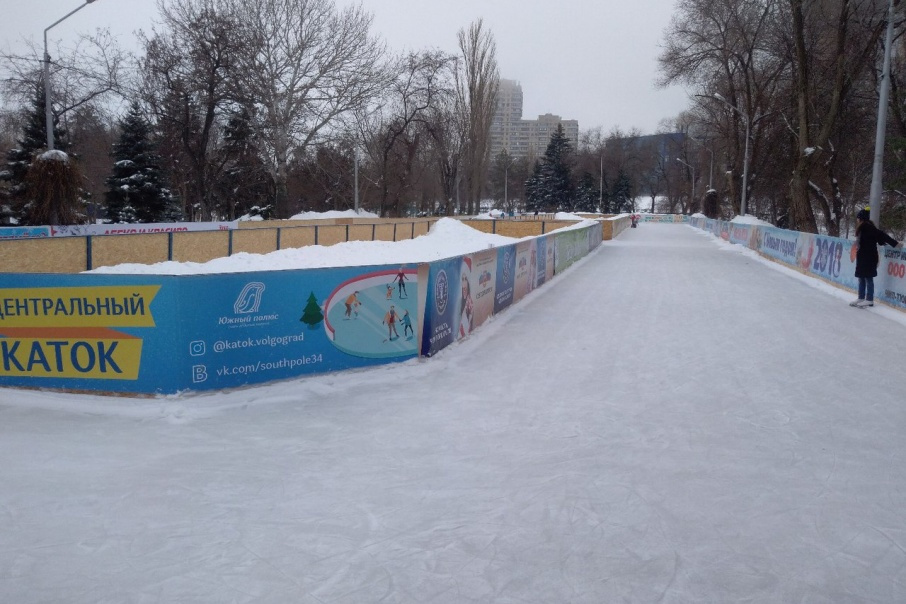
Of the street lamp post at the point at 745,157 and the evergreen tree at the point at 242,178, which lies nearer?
the street lamp post at the point at 745,157

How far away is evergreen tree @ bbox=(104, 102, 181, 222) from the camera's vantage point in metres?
40.0

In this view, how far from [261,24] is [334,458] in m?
34.8

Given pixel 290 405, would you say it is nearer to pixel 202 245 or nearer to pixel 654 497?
pixel 654 497

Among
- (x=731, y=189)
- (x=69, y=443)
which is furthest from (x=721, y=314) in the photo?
(x=731, y=189)

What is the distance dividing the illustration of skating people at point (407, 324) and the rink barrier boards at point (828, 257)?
10.4 meters

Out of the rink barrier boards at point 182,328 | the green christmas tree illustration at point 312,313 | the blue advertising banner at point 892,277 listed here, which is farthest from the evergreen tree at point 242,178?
the green christmas tree illustration at point 312,313

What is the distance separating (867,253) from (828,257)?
509 centimetres

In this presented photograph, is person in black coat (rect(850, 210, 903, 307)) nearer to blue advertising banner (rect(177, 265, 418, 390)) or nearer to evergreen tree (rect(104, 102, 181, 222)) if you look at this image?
blue advertising banner (rect(177, 265, 418, 390))

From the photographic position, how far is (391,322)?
918cm

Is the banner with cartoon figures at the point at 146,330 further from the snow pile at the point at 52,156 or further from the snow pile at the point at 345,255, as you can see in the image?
the snow pile at the point at 52,156

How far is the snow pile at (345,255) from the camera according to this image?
1770 cm

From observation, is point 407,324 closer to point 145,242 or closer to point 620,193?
point 145,242

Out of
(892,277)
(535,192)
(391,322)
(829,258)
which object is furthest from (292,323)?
(535,192)

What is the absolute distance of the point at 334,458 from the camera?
5887mm
